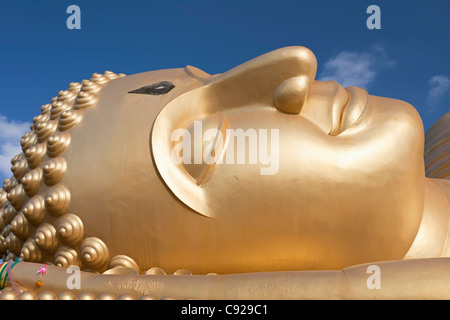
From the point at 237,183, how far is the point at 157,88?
0.79 meters

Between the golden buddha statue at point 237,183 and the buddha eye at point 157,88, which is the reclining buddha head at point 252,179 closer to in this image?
the golden buddha statue at point 237,183

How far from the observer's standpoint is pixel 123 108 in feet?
8.46

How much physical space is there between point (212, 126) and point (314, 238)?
0.79 metres

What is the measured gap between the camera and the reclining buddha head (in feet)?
7.62

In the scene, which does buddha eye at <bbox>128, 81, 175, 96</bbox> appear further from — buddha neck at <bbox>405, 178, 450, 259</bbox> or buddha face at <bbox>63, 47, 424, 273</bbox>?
buddha neck at <bbox>405, 178, 450, 259</bbox>

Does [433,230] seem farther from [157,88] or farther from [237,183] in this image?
[157,88]

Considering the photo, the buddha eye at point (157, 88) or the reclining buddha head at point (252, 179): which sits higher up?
the buddha eye at point (157, 88)

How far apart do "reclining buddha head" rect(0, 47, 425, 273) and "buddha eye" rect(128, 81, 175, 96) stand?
0.45ft

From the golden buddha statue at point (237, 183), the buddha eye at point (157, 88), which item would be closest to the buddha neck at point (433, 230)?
the golden buddha statue at point (237, 183)

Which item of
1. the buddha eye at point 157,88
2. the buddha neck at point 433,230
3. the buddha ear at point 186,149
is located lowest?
the buddha neck at point 433,230

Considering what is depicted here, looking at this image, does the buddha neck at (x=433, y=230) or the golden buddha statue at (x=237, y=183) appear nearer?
the golden buddha statue at (x=237, y=183)

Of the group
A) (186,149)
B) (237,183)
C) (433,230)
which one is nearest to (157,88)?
(186,149)

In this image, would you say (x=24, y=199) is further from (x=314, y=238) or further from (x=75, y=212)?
(x=314, y=238)

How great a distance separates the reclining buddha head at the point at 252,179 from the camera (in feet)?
7.62
